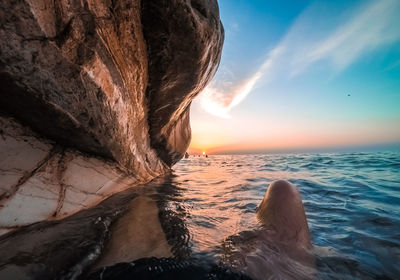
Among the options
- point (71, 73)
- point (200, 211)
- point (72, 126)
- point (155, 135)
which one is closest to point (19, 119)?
point (72, 126)

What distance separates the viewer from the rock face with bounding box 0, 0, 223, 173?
1765 mm

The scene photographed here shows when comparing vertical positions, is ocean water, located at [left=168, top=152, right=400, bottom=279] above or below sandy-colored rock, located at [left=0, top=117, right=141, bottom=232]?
below

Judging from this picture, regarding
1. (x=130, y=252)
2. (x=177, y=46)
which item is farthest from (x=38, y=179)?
(x=177, y=46)

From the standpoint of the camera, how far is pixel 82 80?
2.18 meters

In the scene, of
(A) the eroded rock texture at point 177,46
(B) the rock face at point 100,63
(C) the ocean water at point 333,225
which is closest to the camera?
(C) the ocean water at point 333,225

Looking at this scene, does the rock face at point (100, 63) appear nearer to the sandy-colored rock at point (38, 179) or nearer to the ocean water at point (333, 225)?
the sandy-colored rock at point (38, 179)

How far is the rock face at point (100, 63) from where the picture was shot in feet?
5.79

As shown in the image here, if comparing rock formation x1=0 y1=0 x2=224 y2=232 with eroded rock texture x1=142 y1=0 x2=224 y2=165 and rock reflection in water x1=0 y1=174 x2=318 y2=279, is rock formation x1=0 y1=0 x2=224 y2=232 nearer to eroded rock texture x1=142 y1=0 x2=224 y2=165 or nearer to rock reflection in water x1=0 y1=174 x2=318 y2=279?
eroded rock texture x1=142 y1=0 x2=224 y2=165

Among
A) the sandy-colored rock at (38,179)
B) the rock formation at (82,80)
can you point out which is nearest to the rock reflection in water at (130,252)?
the sandy-colored rock at (38,179)

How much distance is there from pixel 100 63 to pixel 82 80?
0.32 m

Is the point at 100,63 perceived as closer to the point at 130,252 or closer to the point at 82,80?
the point at 82,80

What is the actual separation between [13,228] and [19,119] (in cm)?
120

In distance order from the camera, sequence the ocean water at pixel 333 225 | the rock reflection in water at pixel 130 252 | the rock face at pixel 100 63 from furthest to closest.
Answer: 1. the rock face at pixel 100 63
2. the ocean water at pixel 333 225
3. the rock reflection in water at pixel 130 252

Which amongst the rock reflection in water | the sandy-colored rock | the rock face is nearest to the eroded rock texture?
the rock face
